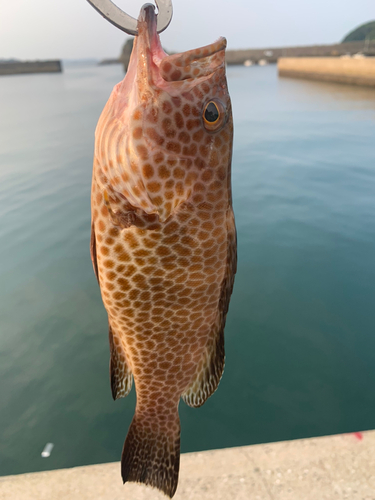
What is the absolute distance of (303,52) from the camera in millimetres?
80938

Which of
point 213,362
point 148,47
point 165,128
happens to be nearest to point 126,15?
point 148,47

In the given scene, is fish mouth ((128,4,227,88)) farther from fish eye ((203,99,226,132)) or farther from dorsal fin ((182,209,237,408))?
dorsal fin ((182,209,237,408))

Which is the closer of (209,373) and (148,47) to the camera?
(148,47)

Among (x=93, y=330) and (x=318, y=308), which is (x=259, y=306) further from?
(x=93, y=330)

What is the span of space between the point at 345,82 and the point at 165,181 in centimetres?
3983

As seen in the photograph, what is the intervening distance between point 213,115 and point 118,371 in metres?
1.34

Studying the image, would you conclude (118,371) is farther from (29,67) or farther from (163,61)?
(29,67)

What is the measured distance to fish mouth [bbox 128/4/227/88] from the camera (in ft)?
3.88

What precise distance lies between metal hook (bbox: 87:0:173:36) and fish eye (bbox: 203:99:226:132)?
319 millimetres

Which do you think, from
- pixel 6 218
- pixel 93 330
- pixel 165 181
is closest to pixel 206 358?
pixel 165 181

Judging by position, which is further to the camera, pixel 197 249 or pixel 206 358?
pixel 206 358

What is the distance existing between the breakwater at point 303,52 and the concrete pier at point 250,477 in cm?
7621

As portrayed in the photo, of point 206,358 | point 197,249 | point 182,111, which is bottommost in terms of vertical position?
point 206,358

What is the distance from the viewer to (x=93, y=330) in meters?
5.22
